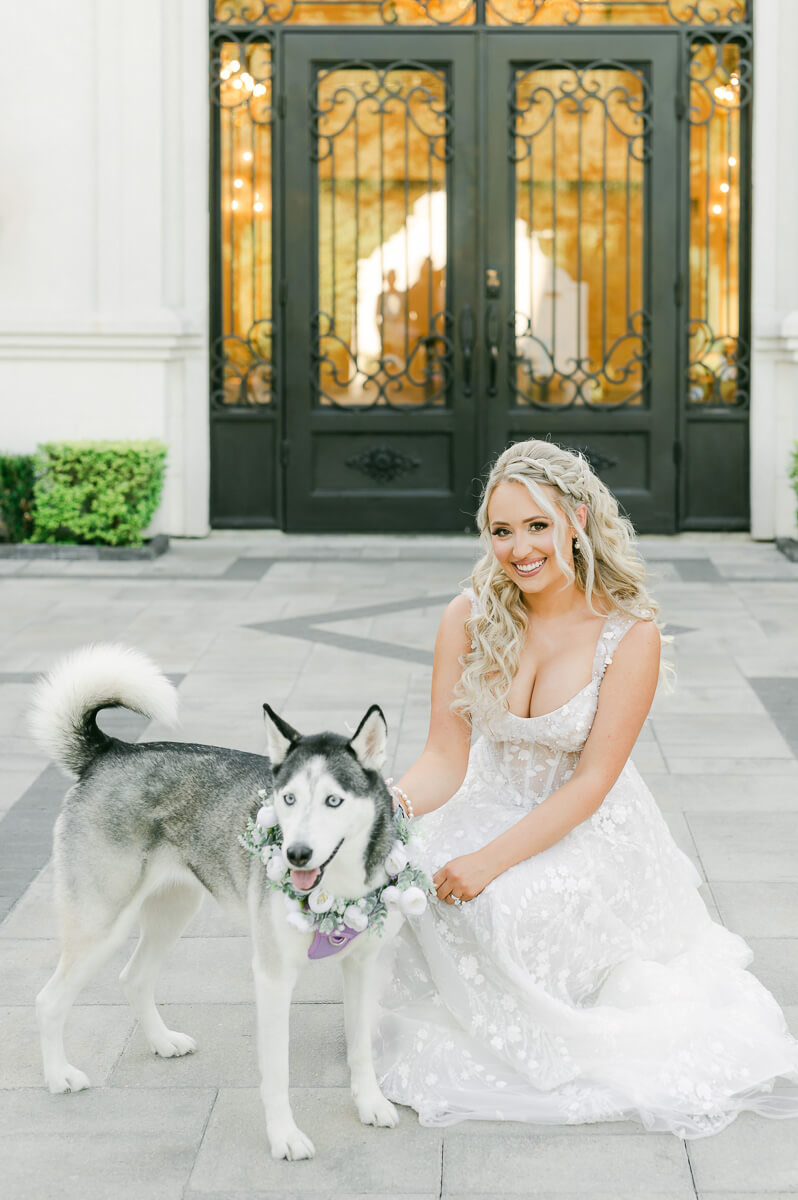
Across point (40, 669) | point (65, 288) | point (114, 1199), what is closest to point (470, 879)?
point (114, 1199)

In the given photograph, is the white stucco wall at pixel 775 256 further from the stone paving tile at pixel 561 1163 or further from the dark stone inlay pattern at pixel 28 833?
the stone paving tile at pixel 561 1163

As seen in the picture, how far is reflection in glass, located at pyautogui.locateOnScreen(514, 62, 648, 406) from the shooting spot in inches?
479

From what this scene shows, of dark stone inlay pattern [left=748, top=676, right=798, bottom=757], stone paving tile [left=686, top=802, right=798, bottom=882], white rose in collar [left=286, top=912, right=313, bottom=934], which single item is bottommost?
stone paving tile [left=686, top=802, right=798, bottom=882]

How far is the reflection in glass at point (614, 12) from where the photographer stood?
39.8 ft

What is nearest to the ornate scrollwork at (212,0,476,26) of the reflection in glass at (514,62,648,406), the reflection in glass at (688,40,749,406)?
the reflection in glass at (514,62,648,406)

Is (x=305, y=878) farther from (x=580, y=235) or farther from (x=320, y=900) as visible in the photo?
(x=580, y=235)

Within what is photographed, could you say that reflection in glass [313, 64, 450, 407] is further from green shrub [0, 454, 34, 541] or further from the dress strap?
the dress strap

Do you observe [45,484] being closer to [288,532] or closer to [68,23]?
[288,532]

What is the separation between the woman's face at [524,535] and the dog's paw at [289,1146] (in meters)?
1.37

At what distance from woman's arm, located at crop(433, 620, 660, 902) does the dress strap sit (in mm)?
20

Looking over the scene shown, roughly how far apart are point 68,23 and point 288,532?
4073 millimetres

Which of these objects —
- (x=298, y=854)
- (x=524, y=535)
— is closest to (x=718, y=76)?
(x=524, y=535)

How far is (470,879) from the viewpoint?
365 centimetres

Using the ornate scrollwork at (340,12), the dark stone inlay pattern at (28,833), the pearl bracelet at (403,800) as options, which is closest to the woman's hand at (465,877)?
the pearl bracelet at (403,800)
